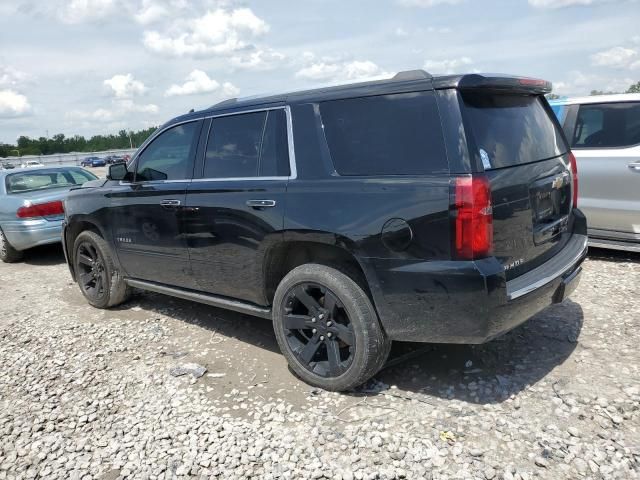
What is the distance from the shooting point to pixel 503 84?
125 inches

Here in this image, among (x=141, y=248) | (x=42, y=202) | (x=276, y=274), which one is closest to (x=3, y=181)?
(x=42, y=202)

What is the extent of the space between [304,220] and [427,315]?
0.97 m

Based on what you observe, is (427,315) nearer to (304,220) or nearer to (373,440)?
(373,440)

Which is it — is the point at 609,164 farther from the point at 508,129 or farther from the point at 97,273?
the point at 97,273

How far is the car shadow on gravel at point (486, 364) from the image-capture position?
3480mm

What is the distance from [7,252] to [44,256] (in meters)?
0.63

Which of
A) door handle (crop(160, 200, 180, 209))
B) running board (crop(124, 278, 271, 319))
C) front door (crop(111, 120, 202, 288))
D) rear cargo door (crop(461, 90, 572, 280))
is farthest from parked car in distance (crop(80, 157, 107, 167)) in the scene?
rear cargo door (crop(461, 90, 572, 280))

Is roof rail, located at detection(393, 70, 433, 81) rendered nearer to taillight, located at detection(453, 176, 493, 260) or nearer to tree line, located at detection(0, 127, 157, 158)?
taillight, located at detection(453, 176, 493, 260)

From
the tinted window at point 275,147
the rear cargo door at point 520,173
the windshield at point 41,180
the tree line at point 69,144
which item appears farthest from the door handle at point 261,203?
the tree line at point 69,144

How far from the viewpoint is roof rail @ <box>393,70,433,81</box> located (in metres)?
3.05

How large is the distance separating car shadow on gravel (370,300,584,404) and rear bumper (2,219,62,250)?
5894 mm

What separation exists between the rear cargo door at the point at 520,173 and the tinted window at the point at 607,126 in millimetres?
2724

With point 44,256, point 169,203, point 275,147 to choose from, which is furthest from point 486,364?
point 44,256

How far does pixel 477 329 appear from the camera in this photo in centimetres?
292
